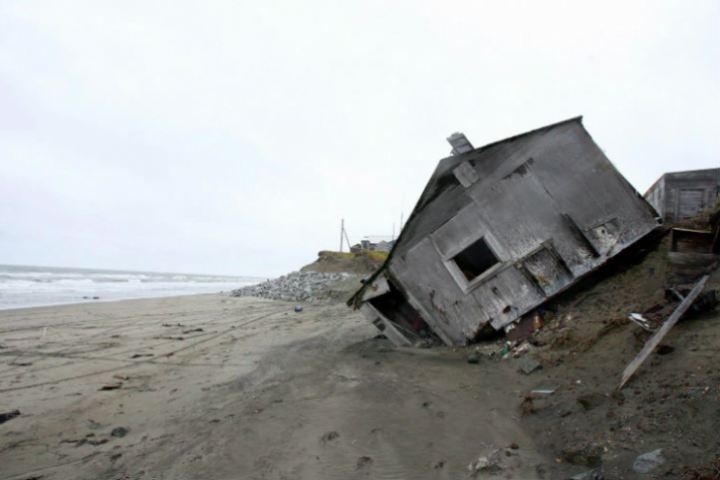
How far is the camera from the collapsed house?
8.41 m

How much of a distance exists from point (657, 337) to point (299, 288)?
23.1 metres

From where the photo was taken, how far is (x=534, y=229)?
8.60m

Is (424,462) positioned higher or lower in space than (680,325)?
higher

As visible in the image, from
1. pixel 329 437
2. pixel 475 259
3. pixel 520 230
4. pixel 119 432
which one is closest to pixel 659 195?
pixel 475 259

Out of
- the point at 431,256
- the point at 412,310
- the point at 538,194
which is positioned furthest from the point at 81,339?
the point at 538,194

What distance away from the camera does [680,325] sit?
5414 millimetres

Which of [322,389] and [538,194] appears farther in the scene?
[538,194]

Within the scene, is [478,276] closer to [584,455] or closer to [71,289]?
[584,455]

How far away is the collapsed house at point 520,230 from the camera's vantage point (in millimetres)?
8414

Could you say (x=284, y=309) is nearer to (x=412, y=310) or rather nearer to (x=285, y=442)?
(x=412, y=310)

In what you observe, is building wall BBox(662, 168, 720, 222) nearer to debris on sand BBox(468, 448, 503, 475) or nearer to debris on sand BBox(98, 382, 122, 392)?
debris on sand BBox(468, 448, 503, 475)

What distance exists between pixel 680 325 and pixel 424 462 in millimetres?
4043

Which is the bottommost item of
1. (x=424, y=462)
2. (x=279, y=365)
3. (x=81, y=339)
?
(x=424, y=462)

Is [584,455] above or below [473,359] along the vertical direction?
below
